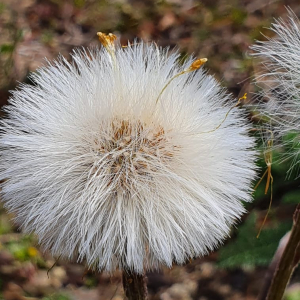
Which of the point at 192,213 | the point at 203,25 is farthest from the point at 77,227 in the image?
the point at 203,25

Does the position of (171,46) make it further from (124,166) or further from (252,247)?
(124,166)

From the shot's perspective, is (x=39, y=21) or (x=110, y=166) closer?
(x=110, y=166)

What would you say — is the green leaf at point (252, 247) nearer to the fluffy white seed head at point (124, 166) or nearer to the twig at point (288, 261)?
the twig at point (288, 261)

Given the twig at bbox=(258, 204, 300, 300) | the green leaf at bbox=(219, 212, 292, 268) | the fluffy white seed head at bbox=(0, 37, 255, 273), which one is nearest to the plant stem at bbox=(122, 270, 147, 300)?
the fluffy white seed head at bbox=(0, 37, 255, 273)

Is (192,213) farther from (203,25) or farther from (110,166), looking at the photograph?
(203,25)

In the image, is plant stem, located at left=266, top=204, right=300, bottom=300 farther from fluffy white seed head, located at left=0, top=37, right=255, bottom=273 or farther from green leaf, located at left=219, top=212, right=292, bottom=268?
green leaf, located at left=219, top=212, right=292, bottom=268

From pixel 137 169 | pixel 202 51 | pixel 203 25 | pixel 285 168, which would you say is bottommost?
pixel 285 168

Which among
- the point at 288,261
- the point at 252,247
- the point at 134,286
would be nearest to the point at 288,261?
the point at 288,261
